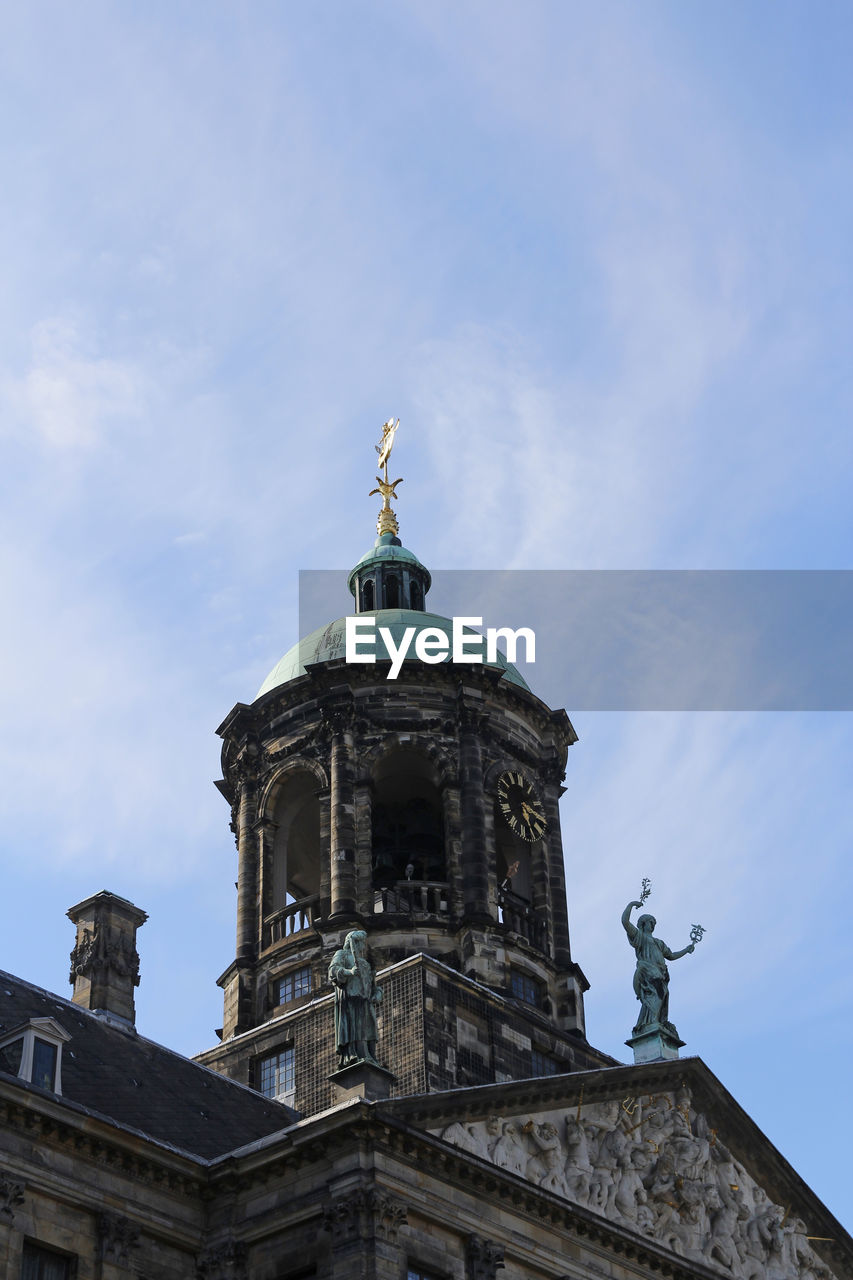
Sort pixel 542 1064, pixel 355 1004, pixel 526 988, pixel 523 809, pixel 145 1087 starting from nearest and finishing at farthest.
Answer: pixel 355 1004 → pixel 145 1087 → pixel 542 1064 → pixel 526 988 → pixel 523 809

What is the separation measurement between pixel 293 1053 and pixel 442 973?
374 centimetres

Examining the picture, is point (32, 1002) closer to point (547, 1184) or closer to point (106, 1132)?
point (106, 1132)

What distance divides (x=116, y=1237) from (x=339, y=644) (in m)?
17.3

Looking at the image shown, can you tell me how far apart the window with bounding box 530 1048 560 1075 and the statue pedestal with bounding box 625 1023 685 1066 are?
151cm

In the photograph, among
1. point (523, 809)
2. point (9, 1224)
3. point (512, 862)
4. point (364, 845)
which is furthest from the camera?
point (512, 862)

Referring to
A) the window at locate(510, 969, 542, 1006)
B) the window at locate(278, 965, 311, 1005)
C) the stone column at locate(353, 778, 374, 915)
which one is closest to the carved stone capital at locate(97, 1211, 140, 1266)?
the window at locate(278, 965, 311, 1005)

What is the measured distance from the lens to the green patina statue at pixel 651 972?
37000 mm

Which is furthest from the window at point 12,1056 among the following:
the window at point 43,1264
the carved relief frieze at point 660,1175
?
the carved relief frieze at point 660,1175

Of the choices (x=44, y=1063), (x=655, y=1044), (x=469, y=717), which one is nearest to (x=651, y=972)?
(x=655, y=1044)

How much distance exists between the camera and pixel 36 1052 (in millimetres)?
29391

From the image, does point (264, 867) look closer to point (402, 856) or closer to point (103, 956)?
point (402, 856)

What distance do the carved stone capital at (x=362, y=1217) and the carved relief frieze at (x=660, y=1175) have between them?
2.23 metres

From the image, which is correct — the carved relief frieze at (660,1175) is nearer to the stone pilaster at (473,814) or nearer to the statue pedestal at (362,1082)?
Answer: the statue pedestal at (362,1082)

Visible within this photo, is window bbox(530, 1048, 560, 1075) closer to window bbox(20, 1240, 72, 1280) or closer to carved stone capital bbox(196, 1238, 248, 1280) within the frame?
carved stone capital bbox(196, 1238, 248, 1280)
